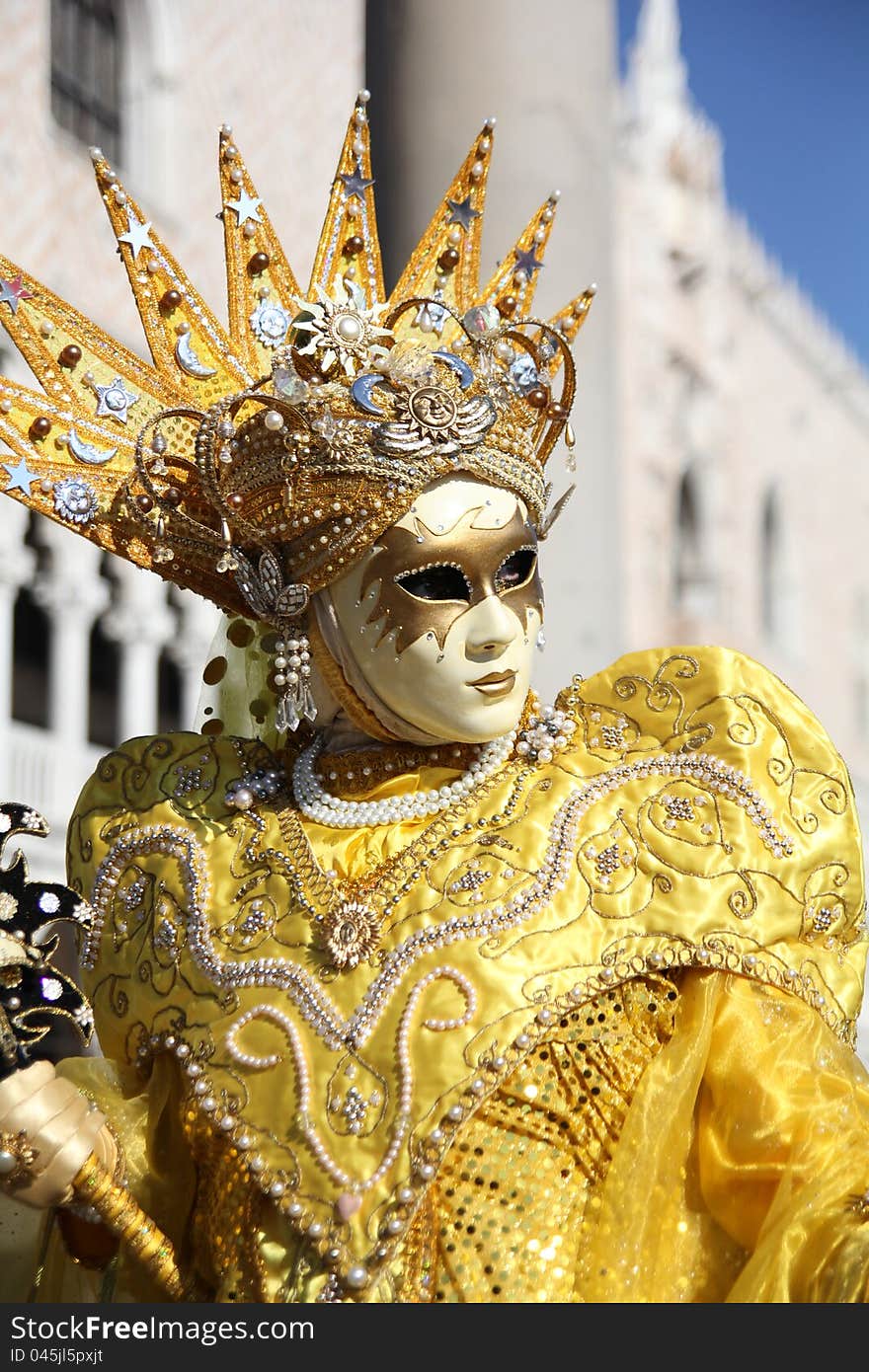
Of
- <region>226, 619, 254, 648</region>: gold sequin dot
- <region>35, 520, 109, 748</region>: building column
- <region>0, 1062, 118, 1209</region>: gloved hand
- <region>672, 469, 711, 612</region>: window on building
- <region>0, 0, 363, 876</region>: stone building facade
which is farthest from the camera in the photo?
<region>672, 469, 711, 612</region>: window on building

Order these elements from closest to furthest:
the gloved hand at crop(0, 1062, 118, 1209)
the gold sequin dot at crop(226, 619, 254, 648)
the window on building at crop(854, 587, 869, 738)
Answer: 1. the gloved hand at crop(0, 1062, 118, 1209)
2. the gold sequin dot at crop(226, 619, 254, 648)
3. the window on building at crop(854, 587, 869, 738)

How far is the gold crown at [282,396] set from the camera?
6.44 feet

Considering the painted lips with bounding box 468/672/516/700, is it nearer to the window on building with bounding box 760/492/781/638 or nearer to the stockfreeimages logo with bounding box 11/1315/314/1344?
the stockfreeimages logo with bounding box 11/1315/314/1344

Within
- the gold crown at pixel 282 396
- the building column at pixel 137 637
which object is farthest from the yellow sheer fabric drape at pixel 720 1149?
the building column at pixel 137 637

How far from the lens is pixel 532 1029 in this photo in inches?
71.5

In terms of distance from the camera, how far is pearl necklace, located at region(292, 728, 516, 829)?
2029 mm

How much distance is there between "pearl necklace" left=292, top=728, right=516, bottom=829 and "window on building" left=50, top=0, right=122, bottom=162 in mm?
6211

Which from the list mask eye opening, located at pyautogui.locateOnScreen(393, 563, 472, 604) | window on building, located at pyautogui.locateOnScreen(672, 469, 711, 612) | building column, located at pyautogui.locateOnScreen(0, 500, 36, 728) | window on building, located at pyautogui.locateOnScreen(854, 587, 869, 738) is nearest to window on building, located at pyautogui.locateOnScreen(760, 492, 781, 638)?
window on building, located at pyautogui.locateOnScreen(672, 469, 711, 612)

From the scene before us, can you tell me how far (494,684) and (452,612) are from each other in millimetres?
90

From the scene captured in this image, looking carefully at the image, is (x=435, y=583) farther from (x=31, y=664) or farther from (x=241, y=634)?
(x=31, y=664)

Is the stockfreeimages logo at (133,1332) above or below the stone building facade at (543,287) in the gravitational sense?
below

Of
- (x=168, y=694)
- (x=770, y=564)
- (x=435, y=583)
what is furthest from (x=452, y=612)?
(x=770, y=564)

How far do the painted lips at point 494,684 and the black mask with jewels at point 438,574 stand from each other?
6 cm

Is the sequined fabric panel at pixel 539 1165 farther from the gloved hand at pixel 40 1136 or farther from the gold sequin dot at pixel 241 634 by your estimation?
the gold sequin dot at pixel 241 634
